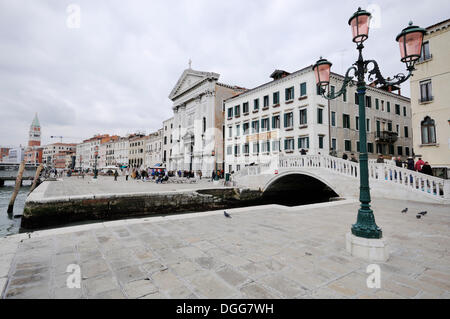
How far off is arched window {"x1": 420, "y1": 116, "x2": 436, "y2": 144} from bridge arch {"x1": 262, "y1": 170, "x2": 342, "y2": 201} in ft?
21.5

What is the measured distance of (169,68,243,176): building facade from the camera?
33250 millimetres

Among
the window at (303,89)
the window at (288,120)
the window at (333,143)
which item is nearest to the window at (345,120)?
the window at (333,143)

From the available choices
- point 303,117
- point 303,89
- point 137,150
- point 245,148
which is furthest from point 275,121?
point 137,150

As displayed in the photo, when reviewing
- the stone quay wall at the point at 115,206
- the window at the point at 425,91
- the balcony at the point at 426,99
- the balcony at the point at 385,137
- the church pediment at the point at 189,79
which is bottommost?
the stone quay wall at the point at 115,206

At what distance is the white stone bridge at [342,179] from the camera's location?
873 centimetres

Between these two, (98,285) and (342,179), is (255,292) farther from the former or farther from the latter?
(342,179)

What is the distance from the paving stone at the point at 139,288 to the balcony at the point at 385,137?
2816 cm

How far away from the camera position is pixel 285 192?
19938 mm

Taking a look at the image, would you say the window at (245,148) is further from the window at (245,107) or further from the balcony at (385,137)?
the balcony at (385,137)

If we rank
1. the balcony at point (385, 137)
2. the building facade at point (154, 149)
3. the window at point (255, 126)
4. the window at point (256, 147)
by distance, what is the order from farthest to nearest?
the building facade at point (154, 149)
the window at point (255, 126)
the window at point (256, 147)
the balcony at point (385, 137)

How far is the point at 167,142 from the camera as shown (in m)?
46.3

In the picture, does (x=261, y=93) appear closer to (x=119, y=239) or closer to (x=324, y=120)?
(x=324, y=120)
